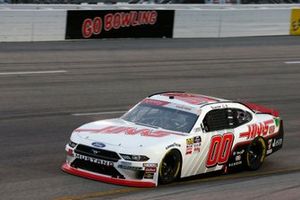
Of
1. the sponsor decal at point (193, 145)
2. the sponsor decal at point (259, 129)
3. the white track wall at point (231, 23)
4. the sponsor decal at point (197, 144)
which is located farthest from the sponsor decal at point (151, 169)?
the white track wall at point (231, 23)

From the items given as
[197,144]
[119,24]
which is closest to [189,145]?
[197,144]

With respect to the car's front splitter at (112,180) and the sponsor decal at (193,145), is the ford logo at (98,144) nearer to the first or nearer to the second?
the car's front splitter at (112,180)

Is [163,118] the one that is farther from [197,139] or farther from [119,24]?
[119,24]

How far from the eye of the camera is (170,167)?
10.4 meters

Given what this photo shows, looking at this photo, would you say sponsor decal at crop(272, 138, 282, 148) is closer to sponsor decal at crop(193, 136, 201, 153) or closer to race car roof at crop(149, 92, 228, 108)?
race car roof at crop(149, 92, 228, 108)

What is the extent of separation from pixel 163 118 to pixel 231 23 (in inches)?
894

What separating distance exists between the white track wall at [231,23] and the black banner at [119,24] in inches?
30.8

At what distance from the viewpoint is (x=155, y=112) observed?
11.2 meters

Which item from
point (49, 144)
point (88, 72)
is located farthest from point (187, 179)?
point (88, 72)

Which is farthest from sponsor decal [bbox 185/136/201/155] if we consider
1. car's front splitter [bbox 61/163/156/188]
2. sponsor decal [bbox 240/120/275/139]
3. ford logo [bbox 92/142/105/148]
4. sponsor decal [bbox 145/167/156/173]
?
ford logo [bbox 92/142/105/148]

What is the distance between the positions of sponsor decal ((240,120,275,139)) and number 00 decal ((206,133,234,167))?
1.30 ft

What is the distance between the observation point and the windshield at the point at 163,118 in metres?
10.9

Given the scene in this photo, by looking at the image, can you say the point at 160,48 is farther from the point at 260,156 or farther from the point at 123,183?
the point at 123,183

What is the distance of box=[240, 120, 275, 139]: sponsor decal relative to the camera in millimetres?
11897
